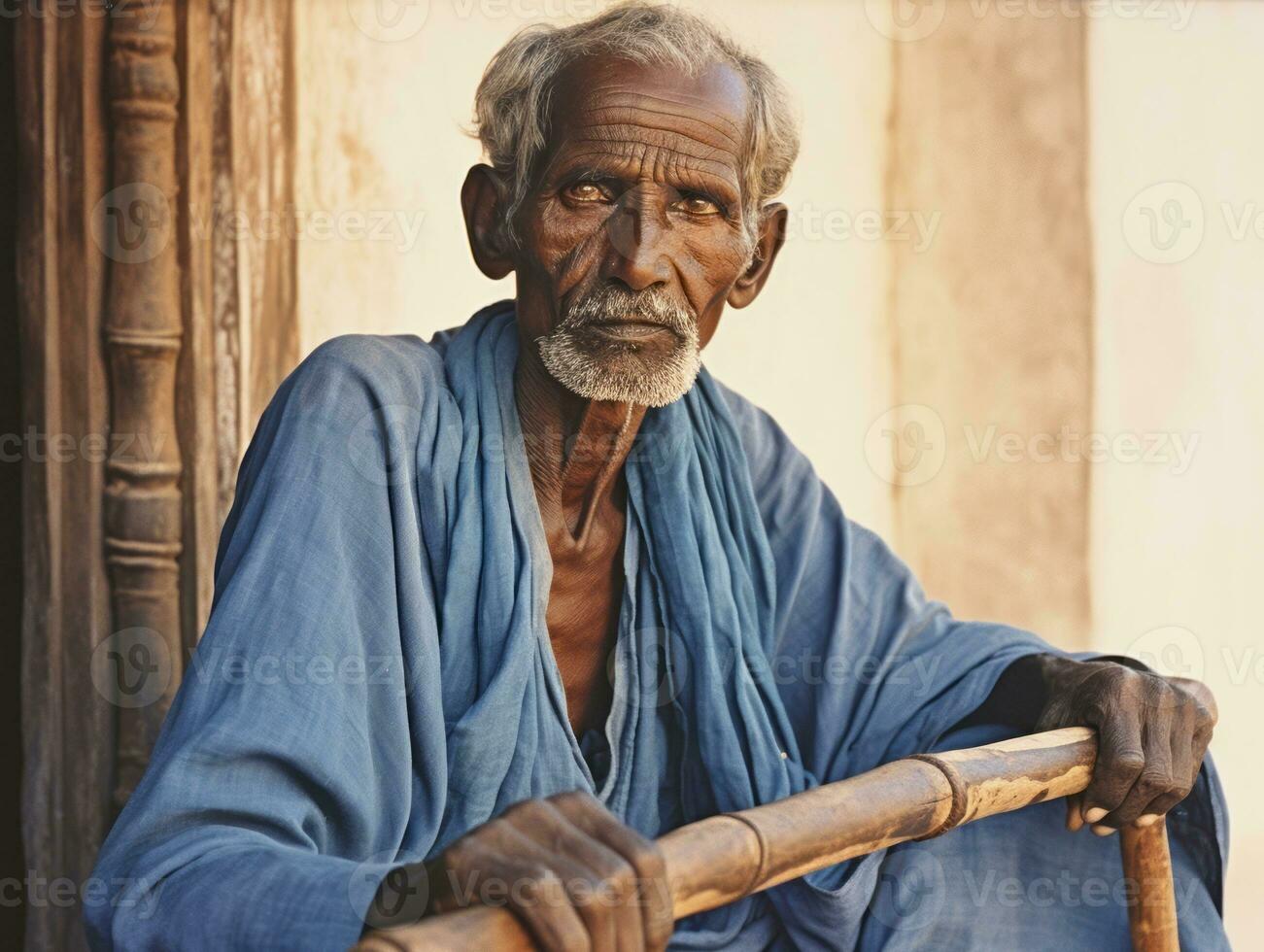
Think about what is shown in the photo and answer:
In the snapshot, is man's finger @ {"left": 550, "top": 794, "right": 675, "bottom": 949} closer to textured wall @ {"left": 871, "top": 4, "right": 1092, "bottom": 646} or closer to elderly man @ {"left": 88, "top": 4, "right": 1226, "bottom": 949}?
elderly man @ {"left": 88, "top": 4, "right": 1226, "bottom": 949}

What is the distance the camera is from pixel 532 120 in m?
2.87

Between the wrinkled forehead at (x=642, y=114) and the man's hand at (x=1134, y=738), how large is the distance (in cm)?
105

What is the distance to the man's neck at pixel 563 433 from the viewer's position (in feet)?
9.45

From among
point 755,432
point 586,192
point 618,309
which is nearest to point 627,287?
point 618,309

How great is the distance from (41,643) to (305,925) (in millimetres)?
2108

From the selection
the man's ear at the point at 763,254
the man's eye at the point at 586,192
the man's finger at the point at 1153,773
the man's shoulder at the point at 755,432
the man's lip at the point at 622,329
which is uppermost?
the man's eye at the point at 586,192

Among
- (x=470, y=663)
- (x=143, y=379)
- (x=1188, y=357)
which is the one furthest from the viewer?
(x=1188, y=357)

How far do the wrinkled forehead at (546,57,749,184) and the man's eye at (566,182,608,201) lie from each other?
49mm

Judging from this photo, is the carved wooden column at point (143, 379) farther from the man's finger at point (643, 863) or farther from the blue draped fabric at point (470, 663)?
the man's finger at point (643, 863)

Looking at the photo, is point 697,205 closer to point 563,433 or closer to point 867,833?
point 563,433

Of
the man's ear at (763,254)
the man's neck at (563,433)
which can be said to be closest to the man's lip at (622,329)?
the man's neck at (563,433)

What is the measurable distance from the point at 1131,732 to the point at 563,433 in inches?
41.4

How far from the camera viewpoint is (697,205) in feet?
9.34

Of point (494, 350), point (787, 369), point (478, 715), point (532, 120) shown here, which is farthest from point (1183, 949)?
point (787, 369)
